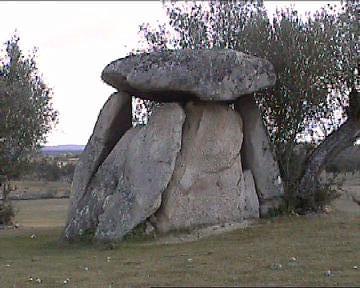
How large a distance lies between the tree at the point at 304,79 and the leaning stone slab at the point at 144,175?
13.3 ft

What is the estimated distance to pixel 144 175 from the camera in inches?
726

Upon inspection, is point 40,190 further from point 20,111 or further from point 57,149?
point 20,111

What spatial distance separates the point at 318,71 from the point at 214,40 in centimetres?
432

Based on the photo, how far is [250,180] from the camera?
20594 mm

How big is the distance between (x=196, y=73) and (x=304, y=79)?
157 inches

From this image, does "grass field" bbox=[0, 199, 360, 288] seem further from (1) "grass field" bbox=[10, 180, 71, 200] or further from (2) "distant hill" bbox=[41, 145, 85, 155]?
(1) "grass field" bbox=[10, 180, 71, 200]

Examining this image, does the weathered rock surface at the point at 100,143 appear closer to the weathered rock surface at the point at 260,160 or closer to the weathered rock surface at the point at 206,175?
the weathered rock surface at the point at 206,175

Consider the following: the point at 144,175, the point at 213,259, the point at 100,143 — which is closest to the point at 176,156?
the point at 144,175

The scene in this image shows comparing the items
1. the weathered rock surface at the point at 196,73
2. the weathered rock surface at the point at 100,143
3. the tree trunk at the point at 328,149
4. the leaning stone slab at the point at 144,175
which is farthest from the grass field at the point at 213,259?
the weathered rock surface at the point at 196,73

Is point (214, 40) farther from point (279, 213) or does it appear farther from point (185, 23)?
point (279, 213)

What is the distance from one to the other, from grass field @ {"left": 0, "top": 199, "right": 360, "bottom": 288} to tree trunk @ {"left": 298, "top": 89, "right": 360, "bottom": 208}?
99 centimetres

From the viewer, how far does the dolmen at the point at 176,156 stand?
1848 centimetres

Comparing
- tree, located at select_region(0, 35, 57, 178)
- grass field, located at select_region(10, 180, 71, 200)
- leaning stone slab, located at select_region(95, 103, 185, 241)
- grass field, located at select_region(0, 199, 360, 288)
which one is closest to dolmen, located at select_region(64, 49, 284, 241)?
leaning stone slab, located at select_region(95, 103, 185, 241)

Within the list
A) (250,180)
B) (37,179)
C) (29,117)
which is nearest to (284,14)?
(250,180)
